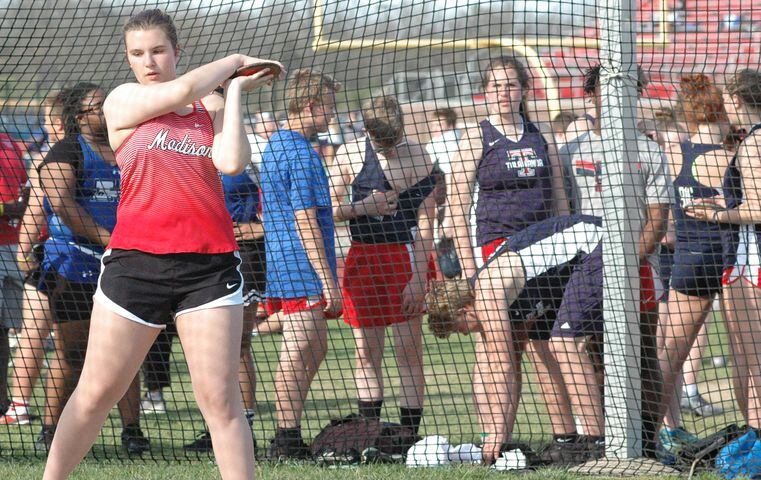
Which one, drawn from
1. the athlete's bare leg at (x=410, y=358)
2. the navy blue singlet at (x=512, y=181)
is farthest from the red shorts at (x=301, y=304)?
the navy blue singlet at (x=512, y=181)

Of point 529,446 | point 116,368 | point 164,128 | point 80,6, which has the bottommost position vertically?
point 529,446

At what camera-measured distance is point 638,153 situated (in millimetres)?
4656

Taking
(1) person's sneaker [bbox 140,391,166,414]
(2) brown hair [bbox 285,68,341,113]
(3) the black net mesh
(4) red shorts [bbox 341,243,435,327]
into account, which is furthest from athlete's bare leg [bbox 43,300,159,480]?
(1) person's sneaker [bbox 140,391,166,414]

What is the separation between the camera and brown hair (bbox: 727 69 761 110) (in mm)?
4953

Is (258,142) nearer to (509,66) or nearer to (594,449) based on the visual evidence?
(509,66)

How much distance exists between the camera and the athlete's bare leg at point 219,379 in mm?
3072

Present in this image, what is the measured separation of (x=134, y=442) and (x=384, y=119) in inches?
83.1

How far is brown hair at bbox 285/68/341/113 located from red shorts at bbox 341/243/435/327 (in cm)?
82

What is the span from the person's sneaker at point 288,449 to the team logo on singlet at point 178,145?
2.17 metres

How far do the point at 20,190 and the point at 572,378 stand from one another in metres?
3.28

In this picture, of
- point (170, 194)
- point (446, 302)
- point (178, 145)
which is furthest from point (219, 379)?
point (446, 302)

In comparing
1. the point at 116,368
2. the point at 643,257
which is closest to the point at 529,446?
the point at 643,257

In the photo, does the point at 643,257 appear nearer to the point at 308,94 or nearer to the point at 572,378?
the point at 572,378

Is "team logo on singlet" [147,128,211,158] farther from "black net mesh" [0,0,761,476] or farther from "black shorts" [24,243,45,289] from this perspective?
"black shorts" [24,243,45,289]
